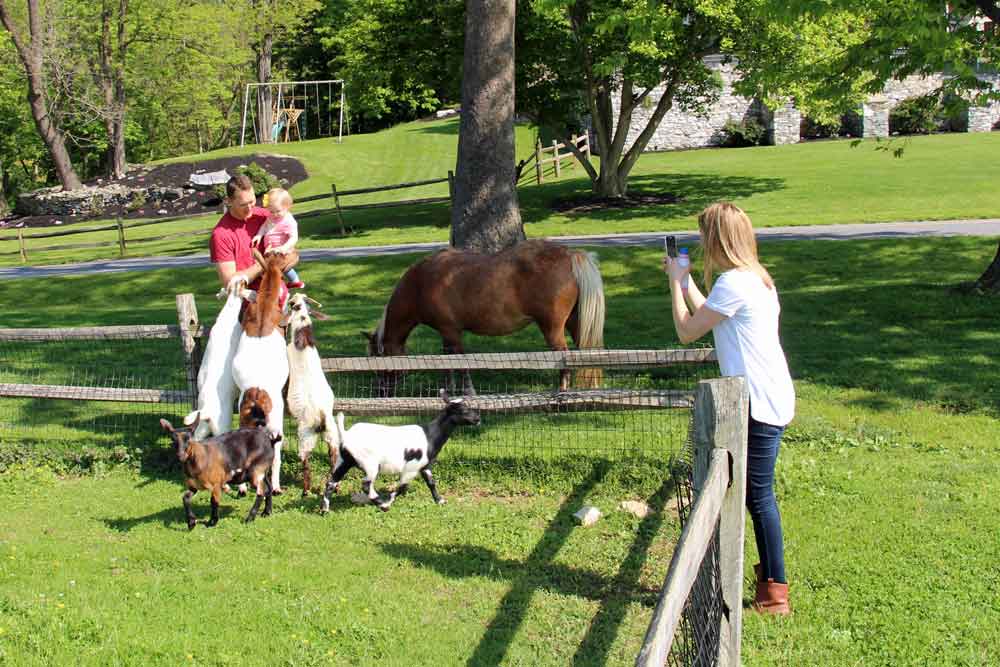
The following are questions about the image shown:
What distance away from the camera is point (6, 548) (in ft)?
21.1

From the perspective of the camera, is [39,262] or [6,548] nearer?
[6,548]

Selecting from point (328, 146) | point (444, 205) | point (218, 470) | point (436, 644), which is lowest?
point (436, 644)

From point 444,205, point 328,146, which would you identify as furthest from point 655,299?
point 328,146

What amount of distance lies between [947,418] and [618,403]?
2987 millimetres

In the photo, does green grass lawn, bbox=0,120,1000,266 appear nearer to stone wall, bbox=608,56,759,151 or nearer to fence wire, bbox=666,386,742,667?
stone wall, bbox=608,56,759,151

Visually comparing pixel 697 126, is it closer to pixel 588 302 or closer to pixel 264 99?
pixel 264 99

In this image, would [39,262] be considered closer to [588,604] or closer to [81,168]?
[588,604]

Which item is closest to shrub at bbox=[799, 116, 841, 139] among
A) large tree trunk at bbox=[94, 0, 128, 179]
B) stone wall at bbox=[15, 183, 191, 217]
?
stone wall at bbox=[15, 183, 191, 217]

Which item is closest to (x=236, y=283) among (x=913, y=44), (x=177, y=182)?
(x=913, y=44)

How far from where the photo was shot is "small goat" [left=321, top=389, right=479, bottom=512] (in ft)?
22.1

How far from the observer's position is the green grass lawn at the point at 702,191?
2562 cm

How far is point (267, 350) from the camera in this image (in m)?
7.39

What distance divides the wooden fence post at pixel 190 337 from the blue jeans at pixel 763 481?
5049mm

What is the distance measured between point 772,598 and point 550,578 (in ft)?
4.37
